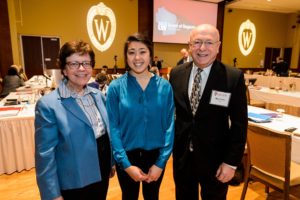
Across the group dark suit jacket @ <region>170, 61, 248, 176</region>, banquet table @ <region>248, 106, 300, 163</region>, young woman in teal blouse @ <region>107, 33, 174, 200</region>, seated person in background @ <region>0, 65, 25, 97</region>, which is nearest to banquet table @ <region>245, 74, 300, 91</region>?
banquet table @ <region>248, 106, 300, 163</region>

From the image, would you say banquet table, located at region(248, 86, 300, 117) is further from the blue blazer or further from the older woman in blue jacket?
the blue blazer

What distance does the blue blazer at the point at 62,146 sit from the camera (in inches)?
44.8

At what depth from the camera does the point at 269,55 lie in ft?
41.6

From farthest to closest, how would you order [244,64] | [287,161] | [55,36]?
[244,64], [55,36], [287,161]

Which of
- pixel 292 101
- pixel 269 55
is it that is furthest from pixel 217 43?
pixel 269 55

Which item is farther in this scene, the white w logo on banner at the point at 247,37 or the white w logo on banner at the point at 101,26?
the white w logo on banner at the point at 247,37

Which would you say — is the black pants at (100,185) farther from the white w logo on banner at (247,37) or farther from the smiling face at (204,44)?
the white w logo on banner at (247,37)

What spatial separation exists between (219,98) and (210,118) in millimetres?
136

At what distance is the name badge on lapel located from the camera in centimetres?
137

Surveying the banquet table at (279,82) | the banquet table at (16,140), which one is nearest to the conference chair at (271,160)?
the banquet table at (16,140)

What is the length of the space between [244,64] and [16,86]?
35.7 ft

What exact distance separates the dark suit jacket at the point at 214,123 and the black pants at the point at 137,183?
0.23 meters

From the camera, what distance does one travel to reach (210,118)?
4.62 feet

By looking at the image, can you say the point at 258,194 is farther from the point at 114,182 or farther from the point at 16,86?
the point at 16,86
